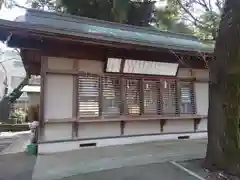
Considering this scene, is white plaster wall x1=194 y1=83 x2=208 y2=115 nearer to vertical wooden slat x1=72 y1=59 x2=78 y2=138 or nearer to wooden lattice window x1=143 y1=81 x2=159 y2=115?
wooden lattice window x1=143 y1=81 x2=159 y2=115

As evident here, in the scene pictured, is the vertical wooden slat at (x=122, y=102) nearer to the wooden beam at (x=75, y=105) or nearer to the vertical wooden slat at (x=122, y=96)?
the vertical wooden slat at (x=122, y=96)

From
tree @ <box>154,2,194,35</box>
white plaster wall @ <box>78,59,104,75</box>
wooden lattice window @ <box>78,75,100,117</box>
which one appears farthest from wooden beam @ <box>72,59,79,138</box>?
tree @ <box>154,2,194,35</box>

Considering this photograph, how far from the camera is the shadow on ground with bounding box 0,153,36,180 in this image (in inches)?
203

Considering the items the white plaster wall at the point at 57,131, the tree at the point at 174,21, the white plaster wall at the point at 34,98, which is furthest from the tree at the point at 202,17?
the white plaster wall at the point at 34,98

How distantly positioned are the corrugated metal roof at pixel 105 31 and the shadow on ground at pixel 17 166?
3220 millimetres

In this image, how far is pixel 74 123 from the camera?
25.1 ft

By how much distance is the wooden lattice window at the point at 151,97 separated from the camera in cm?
888

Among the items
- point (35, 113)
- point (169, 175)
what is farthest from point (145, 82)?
point (35, 113)

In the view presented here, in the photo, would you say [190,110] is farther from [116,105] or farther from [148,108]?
[116,105]

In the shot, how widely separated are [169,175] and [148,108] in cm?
403

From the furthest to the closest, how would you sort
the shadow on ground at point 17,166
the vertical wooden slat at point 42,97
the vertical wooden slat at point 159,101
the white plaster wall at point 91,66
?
the vertical wooden slat at point 159,101
the white plaster wall at point 91,66
the vertical wooden slat at point 42,97
the shadow on ground at point 17,166

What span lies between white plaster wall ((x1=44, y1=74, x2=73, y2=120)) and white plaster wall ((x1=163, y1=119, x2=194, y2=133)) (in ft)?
11.7

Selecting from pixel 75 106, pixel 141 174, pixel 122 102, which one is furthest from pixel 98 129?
pixel 141 174

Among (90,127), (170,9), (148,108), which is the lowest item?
(90,127)
